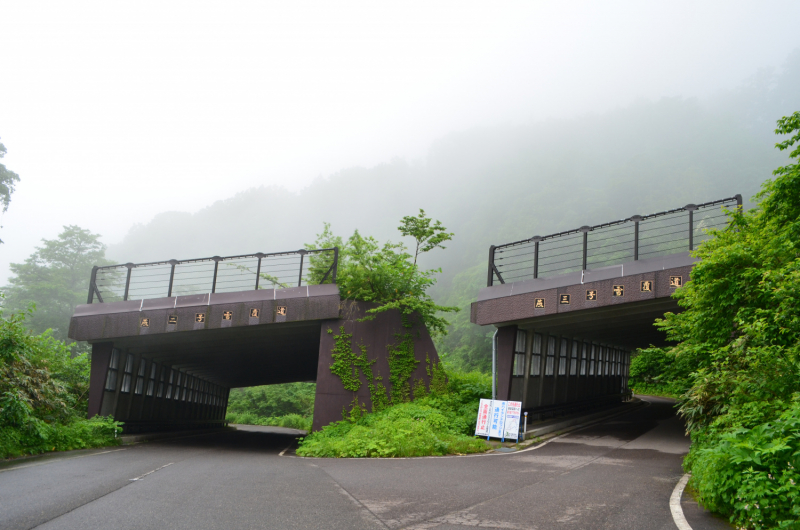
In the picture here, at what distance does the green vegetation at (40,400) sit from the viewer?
12.7 metres

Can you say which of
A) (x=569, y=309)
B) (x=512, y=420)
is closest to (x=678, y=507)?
(x=512, y=420)

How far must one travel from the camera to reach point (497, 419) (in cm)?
1577

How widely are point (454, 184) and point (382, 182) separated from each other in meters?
20.5

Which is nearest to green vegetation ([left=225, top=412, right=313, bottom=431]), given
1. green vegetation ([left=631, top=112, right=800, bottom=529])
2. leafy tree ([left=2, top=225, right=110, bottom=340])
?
leafy tree ([left=2, top=225, right=110, bottom=340])

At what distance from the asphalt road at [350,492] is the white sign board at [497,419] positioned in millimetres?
1973

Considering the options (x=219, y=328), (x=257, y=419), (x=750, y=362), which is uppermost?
(x=750, y=362)

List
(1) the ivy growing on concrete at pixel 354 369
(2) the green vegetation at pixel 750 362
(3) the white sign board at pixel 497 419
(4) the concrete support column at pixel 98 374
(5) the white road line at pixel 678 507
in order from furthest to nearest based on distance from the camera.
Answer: (4) the concrete support column at pixel 98 374 → (1) the ivy growing on concrete at pixel 354 369 → (3) the white sign board at pixel 497 419 → (5) the white road line at pixel 678 507 → (2) the green vegetation at pixel 750 362

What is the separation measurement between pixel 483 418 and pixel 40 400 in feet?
42.9

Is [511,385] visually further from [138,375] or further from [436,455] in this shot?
[138,375]

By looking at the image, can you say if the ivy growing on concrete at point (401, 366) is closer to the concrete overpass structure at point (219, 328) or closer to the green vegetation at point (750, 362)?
Result: the concrete overpass structure at point (219, 328)

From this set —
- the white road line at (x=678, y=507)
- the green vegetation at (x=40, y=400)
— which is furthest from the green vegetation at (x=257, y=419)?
the white road line at (x=678, y=507)

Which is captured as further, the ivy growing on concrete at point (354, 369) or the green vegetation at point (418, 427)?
the ivy growing on concrete at point (354, 369)

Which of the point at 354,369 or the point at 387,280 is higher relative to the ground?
the point at 387,280

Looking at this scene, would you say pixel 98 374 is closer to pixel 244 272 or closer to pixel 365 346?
pixel 365 346
